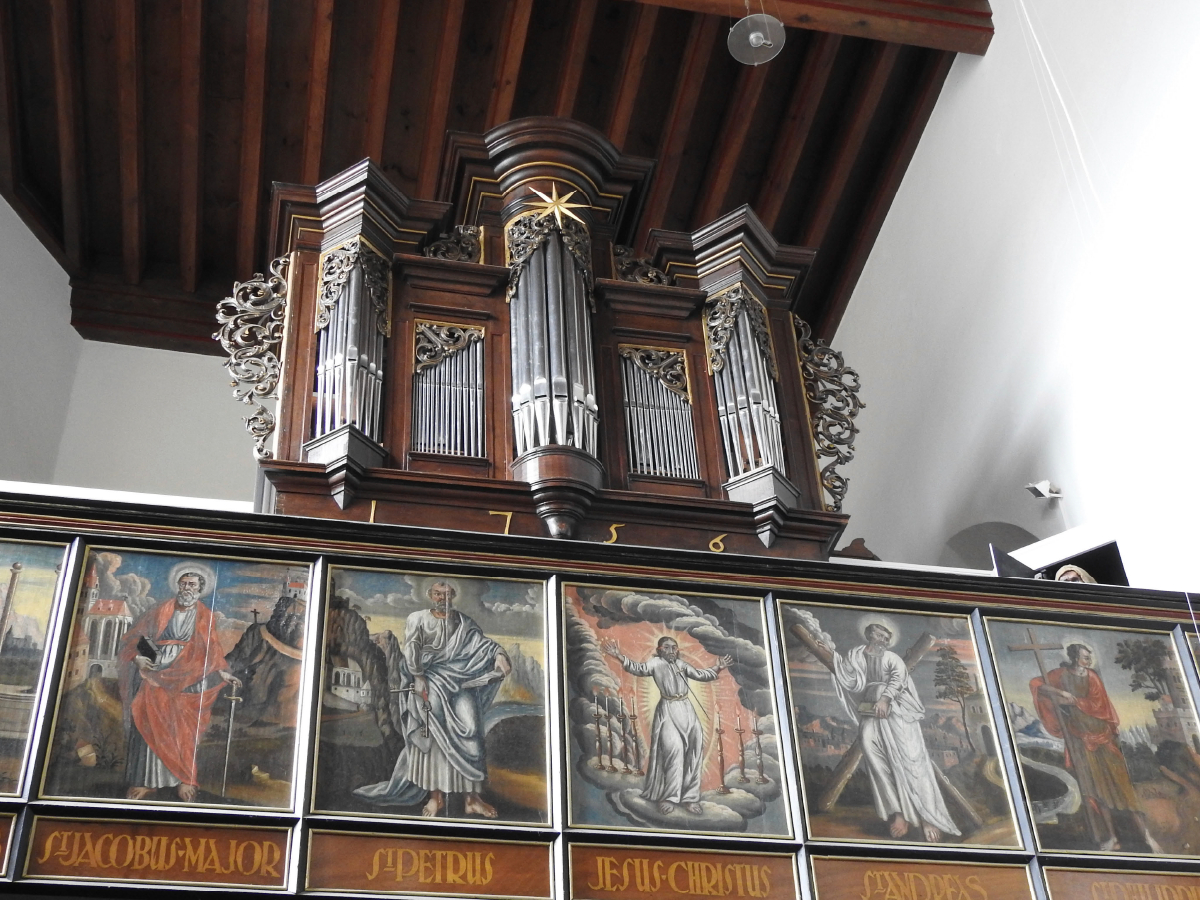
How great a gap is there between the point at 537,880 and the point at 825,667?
1847mm

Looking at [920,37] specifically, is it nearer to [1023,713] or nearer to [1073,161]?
[1073,161]

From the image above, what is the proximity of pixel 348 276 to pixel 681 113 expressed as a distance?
3665mm

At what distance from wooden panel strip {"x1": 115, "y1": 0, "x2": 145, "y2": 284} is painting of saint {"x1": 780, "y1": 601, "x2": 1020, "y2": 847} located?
267 inches

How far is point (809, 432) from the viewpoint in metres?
9.47

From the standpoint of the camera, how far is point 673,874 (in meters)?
6.26

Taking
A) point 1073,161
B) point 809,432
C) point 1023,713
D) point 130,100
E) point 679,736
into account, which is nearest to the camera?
point 679,736

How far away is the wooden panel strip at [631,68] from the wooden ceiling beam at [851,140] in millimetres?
1768

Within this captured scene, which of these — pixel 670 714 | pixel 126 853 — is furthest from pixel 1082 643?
pixel 126 853

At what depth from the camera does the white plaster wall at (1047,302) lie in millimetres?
9078

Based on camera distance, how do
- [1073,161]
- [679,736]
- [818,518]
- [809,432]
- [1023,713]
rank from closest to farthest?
[679,736]
[1023,713]
[818,518]
[809,432]
[1073,161]

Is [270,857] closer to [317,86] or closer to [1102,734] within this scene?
[1102,734]

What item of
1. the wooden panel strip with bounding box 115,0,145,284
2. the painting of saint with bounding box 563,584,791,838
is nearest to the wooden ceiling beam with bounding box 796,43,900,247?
the wooden panel strip with bounding box 115,0,145,284

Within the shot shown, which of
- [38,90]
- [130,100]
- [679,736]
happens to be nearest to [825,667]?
[679,736]

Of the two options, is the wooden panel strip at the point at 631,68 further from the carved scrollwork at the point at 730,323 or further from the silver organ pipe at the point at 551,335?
the carved scrollwork at the point at 730,323
